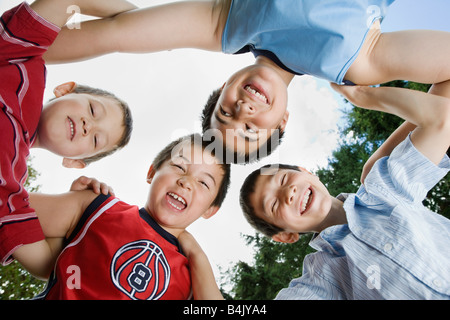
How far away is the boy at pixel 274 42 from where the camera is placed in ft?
3.01

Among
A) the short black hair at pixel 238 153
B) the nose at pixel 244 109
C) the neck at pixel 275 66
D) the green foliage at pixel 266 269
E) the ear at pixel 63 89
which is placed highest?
the neck at pixel 275 66

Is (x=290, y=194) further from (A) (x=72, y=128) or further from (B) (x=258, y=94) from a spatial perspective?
(A) (x=72, y=128)

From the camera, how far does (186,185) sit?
0.96 metres

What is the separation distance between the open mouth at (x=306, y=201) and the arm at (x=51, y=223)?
55 cm

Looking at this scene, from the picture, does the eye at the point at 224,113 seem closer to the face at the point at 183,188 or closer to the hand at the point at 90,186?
the face at the point at 183,188

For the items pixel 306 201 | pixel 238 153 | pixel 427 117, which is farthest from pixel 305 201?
pixel 427 117

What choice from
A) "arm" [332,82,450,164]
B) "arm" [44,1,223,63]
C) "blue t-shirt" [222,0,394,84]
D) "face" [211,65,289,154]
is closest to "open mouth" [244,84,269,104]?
"face" [211,65,289,154]

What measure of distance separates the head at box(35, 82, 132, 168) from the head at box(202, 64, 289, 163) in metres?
0.29

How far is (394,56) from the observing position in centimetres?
94

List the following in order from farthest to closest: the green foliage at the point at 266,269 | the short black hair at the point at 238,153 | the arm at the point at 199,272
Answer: the green foliage at the point at 266,269, the short black hair at the point at 238,153, the arm at the point at 199,272

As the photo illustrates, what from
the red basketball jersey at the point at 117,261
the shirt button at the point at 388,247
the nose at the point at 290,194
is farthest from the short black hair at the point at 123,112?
the shirt button at the point at 388,247
